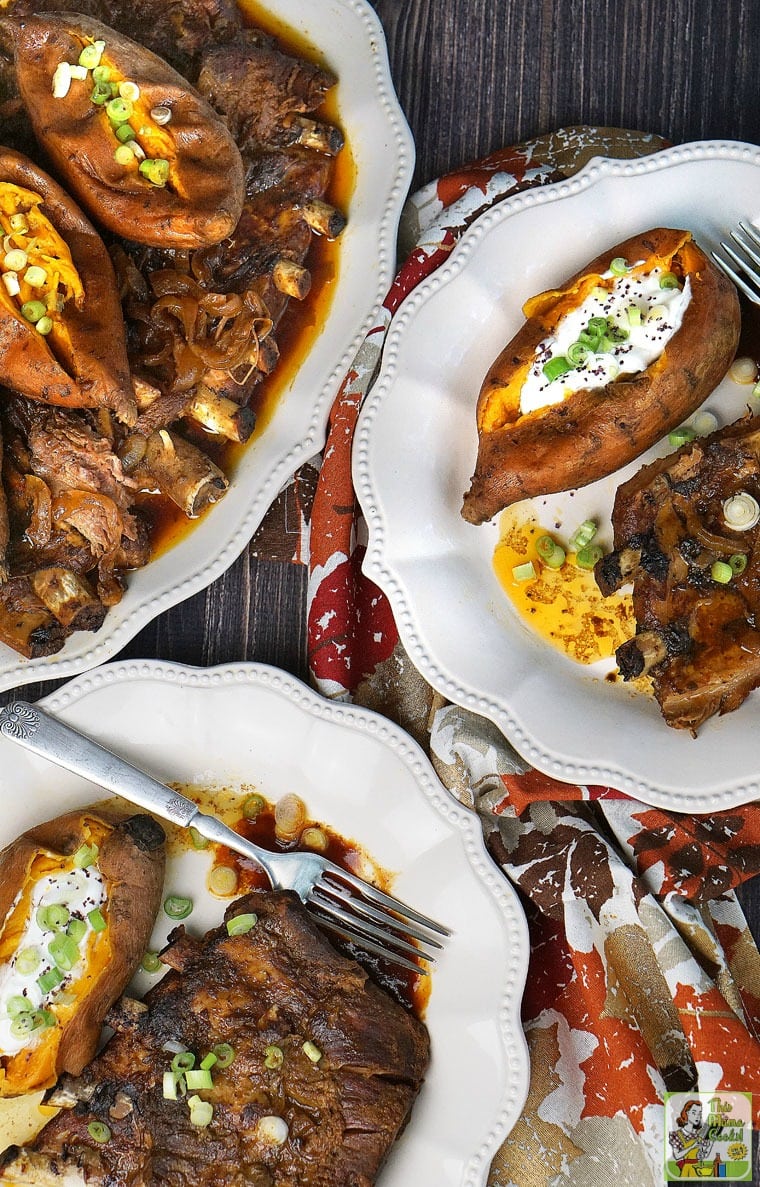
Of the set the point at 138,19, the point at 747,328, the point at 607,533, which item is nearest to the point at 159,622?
the point at 607,533

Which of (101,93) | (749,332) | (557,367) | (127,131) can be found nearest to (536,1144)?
(557,367)

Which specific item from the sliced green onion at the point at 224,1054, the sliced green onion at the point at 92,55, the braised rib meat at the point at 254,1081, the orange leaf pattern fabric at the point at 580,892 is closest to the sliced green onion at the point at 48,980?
the braised rib meat at the point at 254,1081

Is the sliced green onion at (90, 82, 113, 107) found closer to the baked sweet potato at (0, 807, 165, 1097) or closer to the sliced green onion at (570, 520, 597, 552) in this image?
the sliced green onion at (570, 520, 597, 552)

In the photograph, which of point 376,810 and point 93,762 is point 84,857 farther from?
point 376,810

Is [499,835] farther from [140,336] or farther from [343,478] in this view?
[140,336]

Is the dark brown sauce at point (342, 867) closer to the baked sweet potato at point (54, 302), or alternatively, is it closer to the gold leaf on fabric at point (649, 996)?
the gold leaf on fabric at point (649, 996)
